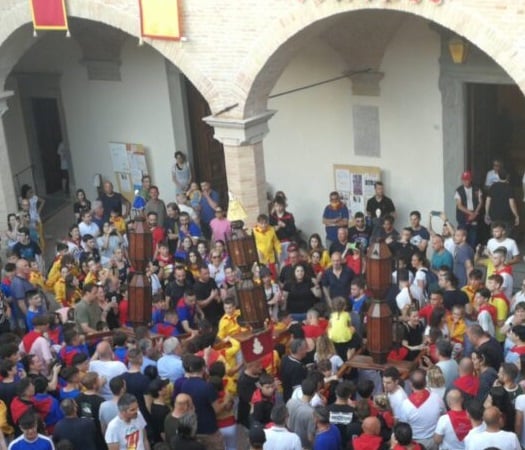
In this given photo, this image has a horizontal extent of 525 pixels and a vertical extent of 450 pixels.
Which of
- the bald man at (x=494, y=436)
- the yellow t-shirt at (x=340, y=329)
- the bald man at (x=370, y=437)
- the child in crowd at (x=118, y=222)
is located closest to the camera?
the bald man at (x=494, y=436)

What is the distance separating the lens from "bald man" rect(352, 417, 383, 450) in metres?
7.54

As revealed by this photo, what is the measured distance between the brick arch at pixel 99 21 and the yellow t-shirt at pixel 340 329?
4.65 metres

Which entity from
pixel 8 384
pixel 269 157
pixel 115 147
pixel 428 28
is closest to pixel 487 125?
pixel 428 28

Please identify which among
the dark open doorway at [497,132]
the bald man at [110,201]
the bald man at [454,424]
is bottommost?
the bald man at [454,424]

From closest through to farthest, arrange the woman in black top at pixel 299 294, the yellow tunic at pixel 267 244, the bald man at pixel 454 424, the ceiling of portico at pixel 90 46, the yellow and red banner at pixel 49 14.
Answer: the bald man at pixel 454 424, the woman in black top at pixel 299 294, the yellow tunic at pixel 267 244, the yellow and red banner at pixel 49 14, the ceiling of portico at pixel 90 46

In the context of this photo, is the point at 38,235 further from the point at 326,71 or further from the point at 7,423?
the point at 7,423

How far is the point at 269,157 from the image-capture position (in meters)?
16.7

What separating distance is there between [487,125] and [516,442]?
26.9 ft

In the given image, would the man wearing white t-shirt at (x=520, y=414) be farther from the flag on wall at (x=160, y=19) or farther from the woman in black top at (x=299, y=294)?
the flag on wall at (x=160, y=19)

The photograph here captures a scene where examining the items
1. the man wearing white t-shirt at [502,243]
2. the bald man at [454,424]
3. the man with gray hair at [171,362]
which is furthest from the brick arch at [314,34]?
the man with gray hair at [171,362]

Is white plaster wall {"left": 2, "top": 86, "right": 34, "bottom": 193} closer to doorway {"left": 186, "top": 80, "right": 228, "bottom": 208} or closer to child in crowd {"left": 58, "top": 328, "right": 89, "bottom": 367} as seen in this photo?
doorway {"left": 186, "top": 80, "right": 228, "bottom": 208}

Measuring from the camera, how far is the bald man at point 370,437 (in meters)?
7.54

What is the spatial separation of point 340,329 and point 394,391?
70.0 inches

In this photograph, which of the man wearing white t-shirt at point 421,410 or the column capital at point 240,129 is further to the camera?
the column capital at point 240,129
